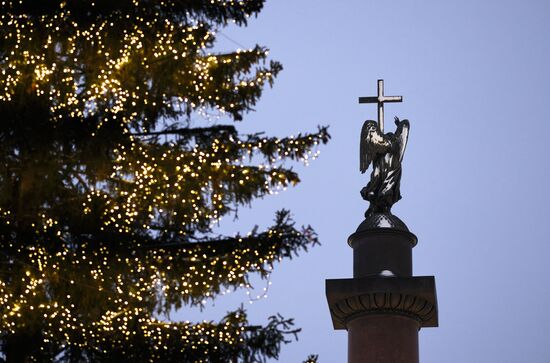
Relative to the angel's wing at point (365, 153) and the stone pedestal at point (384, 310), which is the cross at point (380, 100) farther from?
the stone pedestal at point (384, 310)

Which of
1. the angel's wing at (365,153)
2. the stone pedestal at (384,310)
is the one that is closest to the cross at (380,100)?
the angel's wing at (365,153)

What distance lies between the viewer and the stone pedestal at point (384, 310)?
21.1 m

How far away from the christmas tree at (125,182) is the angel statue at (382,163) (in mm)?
7379

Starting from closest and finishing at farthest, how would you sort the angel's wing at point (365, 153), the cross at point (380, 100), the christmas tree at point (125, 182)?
the christmas tree at point (125, 182) < the angel's wing at point (365, 153) < the cross at point (380, 100)

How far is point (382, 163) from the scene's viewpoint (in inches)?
908

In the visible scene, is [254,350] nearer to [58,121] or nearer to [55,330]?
[55,330]

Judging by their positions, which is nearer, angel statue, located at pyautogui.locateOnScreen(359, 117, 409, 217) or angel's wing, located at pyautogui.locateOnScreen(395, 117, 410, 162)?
angel statue, located at pyautogui.locateOnScreen(359, 117, 409, 217)

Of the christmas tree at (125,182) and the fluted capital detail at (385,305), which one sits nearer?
the christmas tree at (125,182)

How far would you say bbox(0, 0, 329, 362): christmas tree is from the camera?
14203 millimetres

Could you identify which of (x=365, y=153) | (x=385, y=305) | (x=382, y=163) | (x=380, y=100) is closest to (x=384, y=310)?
(x=385, y=305)

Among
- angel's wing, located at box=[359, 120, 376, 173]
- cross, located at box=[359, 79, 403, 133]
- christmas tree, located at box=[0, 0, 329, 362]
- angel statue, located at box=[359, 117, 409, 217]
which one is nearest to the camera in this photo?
christmas tree, located at box=[0, 0, 329, 362]

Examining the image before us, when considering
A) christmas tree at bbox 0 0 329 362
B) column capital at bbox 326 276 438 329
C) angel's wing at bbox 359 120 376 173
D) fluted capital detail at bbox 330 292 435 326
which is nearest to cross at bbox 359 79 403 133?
angel's wing at bbox 359 120 376 173

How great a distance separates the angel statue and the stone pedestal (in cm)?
138

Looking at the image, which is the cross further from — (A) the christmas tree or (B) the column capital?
(A) the christmas tree
